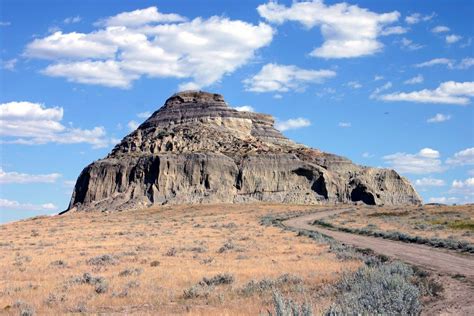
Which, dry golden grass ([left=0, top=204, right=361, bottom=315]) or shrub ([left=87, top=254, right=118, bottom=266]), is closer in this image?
dry golden grass ([left=0, top=204, right=361, bottom=315])

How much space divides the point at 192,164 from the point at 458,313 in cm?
10789

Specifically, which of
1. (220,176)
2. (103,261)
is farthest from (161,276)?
(220,176)

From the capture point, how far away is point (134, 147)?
136m

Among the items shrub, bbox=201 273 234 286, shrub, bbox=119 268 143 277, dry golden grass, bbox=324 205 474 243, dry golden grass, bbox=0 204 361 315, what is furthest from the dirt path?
shrub, bbox=119 268 143 277

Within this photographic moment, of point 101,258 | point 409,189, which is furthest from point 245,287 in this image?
point 409,189

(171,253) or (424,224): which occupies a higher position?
(424,224)

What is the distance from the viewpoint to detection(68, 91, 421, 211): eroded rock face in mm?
114938

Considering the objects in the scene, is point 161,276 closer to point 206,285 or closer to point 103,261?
point 206,285

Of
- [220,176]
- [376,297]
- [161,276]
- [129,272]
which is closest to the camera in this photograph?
[376,297]

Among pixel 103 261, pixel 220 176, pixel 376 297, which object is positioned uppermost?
pixel 220 176

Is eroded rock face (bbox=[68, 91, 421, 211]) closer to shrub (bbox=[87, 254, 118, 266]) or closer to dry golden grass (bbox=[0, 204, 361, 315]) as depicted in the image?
dry golden grass (bbox=[0, 204, 361, 315])

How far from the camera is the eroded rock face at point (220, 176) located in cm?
11494

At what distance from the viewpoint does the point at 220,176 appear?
11719cm

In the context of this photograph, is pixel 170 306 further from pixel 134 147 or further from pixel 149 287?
pixel 134 147
